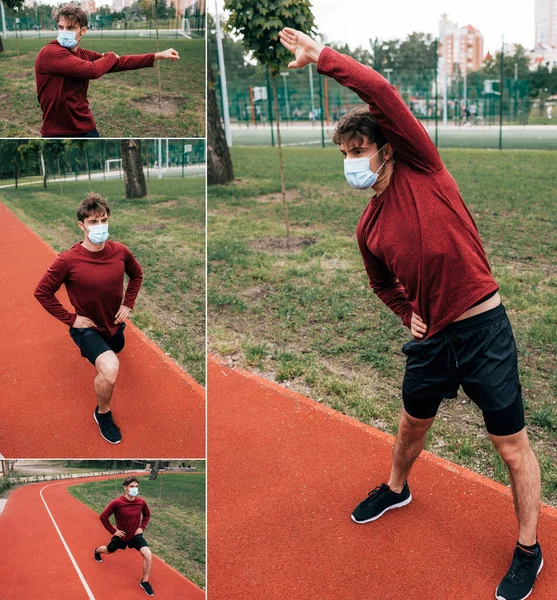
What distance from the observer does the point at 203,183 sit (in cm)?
249

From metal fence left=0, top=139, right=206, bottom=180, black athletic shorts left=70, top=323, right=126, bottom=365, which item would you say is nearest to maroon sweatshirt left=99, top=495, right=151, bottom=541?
black athletic shorts left=70, top=323, right=126, bottom=365

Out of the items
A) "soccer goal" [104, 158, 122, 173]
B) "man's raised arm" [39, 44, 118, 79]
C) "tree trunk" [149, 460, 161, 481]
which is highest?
"man's raised arm" [39, 44, 118, 79]

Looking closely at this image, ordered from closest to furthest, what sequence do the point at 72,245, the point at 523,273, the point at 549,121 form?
the point at 72,245, the point at 523,273, the point at 549,121

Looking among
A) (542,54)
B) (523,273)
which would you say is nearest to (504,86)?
(542,54)

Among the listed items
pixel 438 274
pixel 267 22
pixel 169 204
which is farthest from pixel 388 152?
pixel 267 22

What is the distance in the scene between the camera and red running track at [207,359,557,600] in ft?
9.52

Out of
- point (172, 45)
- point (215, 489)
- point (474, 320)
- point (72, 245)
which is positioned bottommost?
point (215, 489)

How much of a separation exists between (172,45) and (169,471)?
5.05ft

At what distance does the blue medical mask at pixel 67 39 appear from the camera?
2.49 meters

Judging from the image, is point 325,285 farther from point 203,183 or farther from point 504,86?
point 504,86

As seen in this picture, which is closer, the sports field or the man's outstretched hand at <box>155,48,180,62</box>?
the man's outstretched hand at <box>155,48,180,62</box>

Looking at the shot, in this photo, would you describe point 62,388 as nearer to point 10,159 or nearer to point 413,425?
point 10,159

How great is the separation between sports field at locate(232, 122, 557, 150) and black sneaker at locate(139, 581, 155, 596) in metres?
11.0

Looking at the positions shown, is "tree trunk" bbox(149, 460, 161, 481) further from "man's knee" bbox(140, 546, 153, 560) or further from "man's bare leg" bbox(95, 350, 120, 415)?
"man's bare leg" bbox(95, 350, 120, 415)
